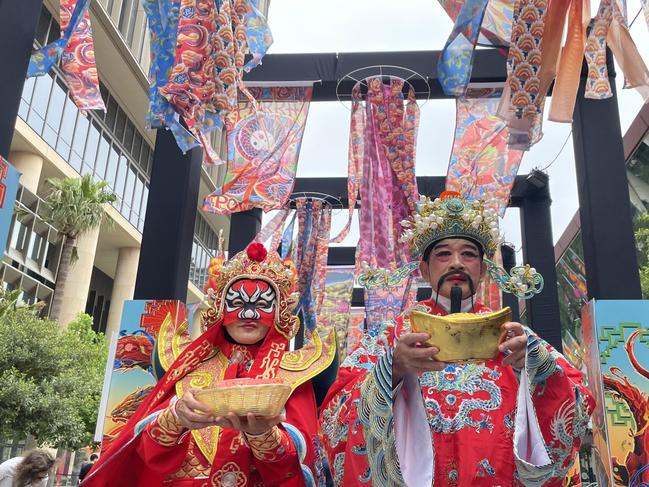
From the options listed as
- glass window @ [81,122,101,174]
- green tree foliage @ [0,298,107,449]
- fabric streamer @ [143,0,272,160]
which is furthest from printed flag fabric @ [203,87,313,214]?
glass window @ [81,122,101,174]

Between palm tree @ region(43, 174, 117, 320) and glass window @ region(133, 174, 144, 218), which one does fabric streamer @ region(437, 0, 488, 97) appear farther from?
glass window @ region(133, 174, 144, 218)

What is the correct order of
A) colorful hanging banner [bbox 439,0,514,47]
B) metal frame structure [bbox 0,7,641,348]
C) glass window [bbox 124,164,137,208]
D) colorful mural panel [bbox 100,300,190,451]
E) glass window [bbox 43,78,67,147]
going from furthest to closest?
glass window [bbox 124,164,137,208] < glass window [bbox 43,78,67,147] < colorful hanging banner [bbox 439,0,514,47] < metal frame structure [bbox 0,7,641,348] < colorful mural panel [bbox 100,300,190,451]

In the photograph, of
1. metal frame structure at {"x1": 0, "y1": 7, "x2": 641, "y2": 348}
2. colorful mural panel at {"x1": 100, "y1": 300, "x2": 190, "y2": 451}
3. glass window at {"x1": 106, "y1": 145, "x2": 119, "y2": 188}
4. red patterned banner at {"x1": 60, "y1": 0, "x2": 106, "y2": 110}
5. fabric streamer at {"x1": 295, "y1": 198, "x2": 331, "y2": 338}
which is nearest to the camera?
colorful mural panel at {"x1": 100, "y1": 300, "x2": 190, "y2": 451}

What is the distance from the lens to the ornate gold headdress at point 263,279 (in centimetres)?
311

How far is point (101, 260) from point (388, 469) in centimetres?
2570

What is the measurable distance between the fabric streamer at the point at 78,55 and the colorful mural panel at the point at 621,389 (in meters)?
3.67

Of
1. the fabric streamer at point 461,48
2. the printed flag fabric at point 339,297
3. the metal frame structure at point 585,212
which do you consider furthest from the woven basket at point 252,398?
the printed flag fabric at point 339,297

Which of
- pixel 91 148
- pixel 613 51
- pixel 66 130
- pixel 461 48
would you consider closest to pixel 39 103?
pixel 66 130

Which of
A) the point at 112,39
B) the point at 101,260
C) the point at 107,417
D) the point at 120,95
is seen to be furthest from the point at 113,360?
the point at 101,260

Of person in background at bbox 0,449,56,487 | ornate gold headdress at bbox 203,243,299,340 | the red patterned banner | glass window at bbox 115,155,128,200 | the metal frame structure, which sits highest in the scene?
glass window at bbox 115,155,128,200

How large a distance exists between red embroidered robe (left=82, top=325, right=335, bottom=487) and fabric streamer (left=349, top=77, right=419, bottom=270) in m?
3.94

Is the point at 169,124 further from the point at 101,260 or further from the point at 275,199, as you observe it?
the point at 101,260

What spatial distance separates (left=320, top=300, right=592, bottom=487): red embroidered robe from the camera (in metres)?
1.92

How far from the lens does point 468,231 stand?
2408 millimetres
